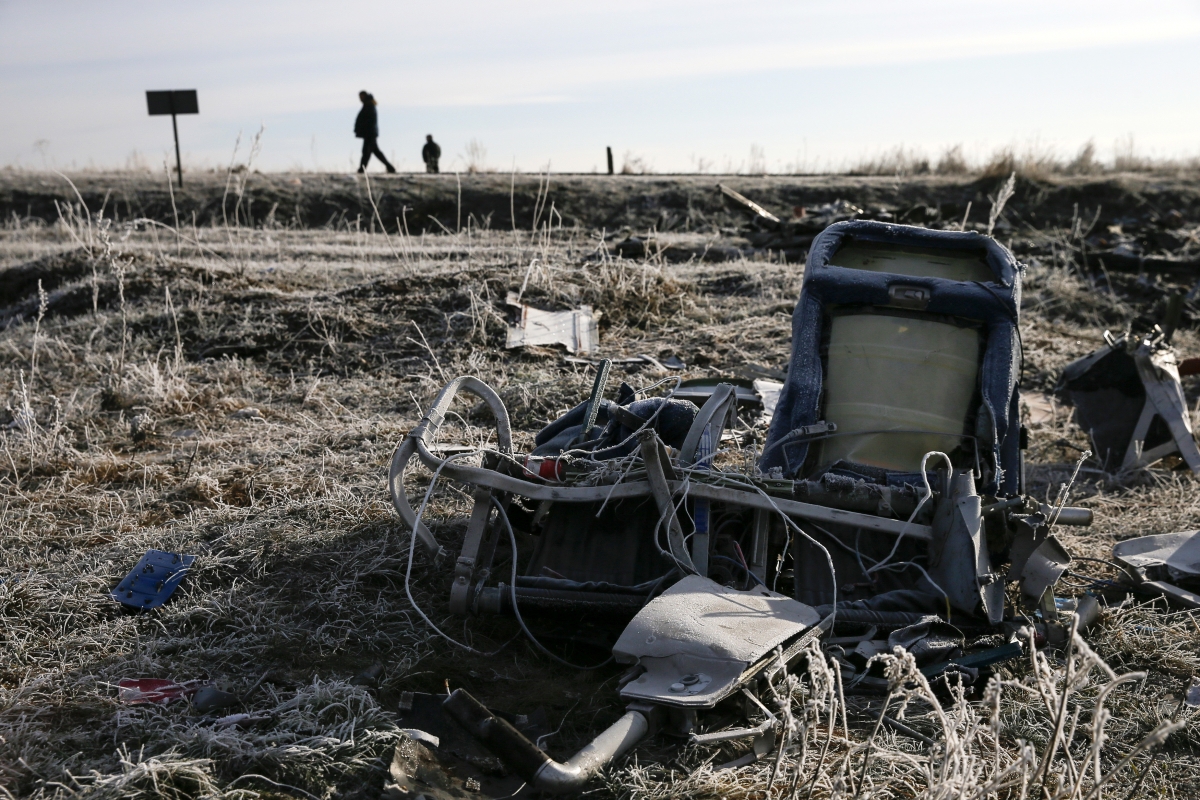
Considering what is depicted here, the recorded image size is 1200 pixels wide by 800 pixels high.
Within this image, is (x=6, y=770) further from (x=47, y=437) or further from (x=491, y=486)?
(x=47, y=437)

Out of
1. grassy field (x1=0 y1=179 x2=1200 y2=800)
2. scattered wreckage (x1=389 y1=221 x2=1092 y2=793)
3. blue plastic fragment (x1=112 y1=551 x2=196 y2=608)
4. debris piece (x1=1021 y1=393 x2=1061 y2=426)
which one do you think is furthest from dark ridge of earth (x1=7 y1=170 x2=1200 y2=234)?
blue plastic fragment (x1=112 y1=551 x2=196 y2=608)

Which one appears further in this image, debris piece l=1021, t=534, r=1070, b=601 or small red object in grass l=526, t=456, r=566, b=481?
small red object in grass l=526, t=456, r=566, b=481

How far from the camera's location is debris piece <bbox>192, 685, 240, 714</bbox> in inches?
106

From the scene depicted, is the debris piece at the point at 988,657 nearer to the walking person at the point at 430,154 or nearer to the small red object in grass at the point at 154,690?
the small red object in grass at the point at 154,690

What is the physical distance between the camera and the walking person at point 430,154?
59.2 feet

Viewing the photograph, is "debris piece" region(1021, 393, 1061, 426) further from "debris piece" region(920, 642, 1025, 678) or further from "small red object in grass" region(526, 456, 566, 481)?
"small red object in grass" region(526, 456, 566, 481)

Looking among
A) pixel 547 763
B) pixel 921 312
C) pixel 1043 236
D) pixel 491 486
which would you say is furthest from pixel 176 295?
pixel 1043 236

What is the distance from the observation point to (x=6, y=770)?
93.7 inches

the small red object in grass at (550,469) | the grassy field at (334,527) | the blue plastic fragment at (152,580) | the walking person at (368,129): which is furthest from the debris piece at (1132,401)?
the walking person at (368,129)

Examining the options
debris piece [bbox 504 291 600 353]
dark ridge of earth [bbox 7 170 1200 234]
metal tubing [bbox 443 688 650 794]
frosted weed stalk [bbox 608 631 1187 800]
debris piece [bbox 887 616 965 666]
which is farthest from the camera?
dark ridge of earth [bbox 7 170 1200 234]

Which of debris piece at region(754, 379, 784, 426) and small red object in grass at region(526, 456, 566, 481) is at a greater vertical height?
small red object in grass at region(526, 456, 566, 481)

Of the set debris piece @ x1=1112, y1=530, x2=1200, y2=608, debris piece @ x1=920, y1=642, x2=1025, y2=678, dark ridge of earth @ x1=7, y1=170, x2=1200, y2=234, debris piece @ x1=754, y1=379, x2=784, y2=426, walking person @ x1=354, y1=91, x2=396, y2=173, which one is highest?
walking person @ x1=354, y1=91, x2=396, y2=173

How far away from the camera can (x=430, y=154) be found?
18594 millimetres

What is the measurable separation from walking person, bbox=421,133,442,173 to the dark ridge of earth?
1.61 metres
